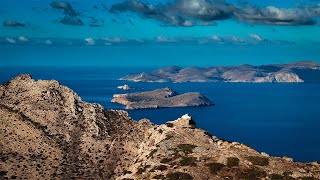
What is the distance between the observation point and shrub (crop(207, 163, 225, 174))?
54103 millimetres

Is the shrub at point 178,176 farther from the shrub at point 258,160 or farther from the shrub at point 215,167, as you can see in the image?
the shrub at point 258,160

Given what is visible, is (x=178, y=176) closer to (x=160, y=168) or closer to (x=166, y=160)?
(x=160, y=168)

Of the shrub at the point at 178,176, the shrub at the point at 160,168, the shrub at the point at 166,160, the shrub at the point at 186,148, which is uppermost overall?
the shrub at the point at 186,148

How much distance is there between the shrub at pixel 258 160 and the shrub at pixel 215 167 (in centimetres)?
400

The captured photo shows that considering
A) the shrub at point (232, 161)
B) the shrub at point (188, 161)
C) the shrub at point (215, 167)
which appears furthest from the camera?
the shrub at point (188, 161)

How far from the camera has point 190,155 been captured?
61031mm

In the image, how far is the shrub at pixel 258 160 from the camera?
181ft

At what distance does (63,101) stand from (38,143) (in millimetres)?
18872

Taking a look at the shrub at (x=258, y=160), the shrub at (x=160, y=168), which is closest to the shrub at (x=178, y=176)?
the shrub at (x=160, y=168)

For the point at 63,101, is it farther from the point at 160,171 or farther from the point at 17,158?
the point at 160,171

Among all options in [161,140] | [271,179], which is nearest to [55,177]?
[161,140]

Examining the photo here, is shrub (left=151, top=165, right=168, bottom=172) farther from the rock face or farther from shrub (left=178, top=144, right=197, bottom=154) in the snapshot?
shrub (left=178, top=144, right=197, bottom=154)

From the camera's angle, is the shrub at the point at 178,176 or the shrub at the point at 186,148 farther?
the shrub at the point at 186,148

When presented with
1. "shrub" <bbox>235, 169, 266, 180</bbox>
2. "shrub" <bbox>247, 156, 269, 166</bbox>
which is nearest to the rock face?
"shrub" <bbox>247, 156, 269, 166</bbox>
